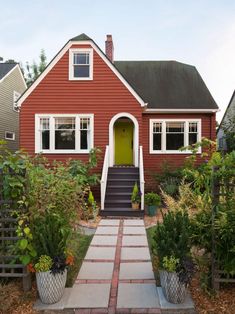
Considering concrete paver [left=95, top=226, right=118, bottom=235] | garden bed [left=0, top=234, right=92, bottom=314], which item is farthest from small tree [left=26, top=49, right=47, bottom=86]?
garden bed [left=0, top=234, right=92, bottom=314]

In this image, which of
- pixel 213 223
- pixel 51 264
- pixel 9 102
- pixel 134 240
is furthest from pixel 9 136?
pixel 213 223

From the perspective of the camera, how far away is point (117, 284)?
4602mm

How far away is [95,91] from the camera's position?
42.3 ft

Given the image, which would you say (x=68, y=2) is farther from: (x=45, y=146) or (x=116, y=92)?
(x=45, y=146)

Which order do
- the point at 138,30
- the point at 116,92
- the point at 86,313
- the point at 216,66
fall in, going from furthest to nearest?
the point at 216,66 < the point at 138,30 < the point at 116,92 < the point at 86,313

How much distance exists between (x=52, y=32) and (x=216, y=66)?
11.4 m

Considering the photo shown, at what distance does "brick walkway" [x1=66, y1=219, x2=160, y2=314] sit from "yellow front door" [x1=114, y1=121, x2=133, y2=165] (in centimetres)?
752

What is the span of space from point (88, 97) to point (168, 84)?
4.88m

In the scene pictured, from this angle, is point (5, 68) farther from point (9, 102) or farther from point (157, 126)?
point (157, 126)

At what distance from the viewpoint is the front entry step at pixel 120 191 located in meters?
10.2

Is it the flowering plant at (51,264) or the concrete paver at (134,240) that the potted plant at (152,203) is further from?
the flowering plant at (51,264)

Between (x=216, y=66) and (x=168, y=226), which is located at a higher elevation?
(x=216, y=66)

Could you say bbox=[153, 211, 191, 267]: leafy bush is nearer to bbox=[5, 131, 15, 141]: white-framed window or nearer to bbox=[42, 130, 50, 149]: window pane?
bbox=[42, 130, 50, 149]: window pane

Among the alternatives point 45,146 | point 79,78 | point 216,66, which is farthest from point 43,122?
point 216,66
